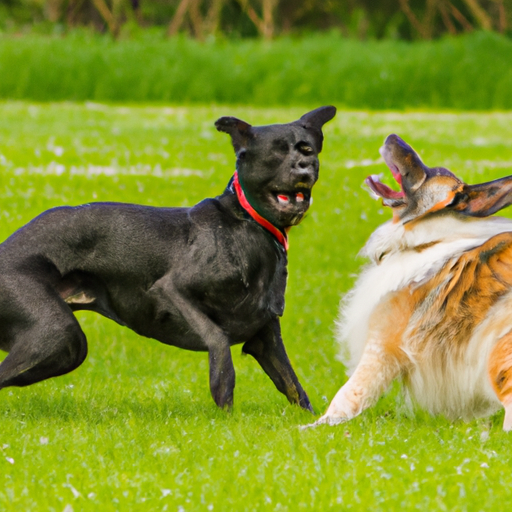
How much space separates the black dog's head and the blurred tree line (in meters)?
19.2

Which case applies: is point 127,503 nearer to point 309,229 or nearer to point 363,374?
point 363,374

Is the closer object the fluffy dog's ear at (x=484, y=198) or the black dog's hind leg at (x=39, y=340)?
the black dog's hind leg at (x=39, y=340)

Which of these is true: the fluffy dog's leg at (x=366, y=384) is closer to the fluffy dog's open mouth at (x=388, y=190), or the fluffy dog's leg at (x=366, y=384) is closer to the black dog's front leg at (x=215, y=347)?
the black dog's front leg at (x=215, y=347)

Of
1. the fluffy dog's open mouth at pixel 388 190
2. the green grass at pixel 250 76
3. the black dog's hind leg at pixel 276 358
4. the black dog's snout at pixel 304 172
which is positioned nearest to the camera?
the black dog's snout at pixel 304 172

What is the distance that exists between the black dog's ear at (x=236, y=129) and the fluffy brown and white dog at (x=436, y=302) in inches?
31.9

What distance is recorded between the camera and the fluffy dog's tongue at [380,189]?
489 cm

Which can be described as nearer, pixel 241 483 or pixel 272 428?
pixel 241 483

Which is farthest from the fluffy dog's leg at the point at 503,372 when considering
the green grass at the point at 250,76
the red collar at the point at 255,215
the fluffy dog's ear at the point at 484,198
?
the green grass at the point at 250,76

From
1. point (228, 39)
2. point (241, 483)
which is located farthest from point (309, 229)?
point (228, 39)

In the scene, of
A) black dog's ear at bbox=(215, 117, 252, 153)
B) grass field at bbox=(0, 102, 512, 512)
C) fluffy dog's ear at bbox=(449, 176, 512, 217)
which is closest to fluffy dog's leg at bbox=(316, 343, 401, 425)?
grass field at bbox=(0, 102, 512, 512)

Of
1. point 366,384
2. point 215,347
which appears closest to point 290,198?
point 215,347

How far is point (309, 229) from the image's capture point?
8922 mm

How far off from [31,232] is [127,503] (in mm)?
1661

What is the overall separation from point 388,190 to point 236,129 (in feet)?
3.36
